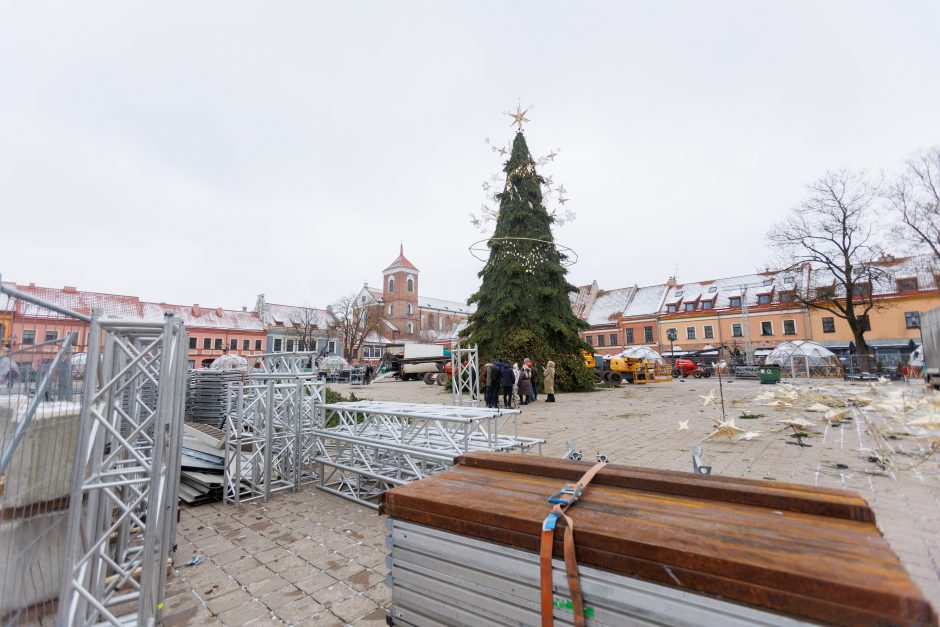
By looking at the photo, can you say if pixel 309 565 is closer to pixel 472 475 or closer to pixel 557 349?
pixel 472 475

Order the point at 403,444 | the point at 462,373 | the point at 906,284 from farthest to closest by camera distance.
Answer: the point at 906,284, the point at 462,373, the point at 403,444

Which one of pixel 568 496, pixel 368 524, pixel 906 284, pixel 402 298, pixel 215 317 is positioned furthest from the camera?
pixel 402 298

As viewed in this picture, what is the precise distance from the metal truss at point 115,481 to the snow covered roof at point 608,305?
48311 millimetres

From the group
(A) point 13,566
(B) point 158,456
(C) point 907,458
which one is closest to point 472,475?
(B) point 158,456

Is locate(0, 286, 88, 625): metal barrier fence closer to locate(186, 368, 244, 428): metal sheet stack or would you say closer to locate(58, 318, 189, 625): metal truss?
locate(58, 318, 189, 625): metal truss

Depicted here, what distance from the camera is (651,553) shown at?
1549 millimetres

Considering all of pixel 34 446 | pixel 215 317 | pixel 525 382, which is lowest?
pixel 525 382

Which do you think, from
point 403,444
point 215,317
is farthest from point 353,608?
point 215,317

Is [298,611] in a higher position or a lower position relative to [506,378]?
lower

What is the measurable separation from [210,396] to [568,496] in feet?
50.7

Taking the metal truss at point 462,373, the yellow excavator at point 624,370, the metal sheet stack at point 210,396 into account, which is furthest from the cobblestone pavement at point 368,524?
the yellow excavator at point 624,370

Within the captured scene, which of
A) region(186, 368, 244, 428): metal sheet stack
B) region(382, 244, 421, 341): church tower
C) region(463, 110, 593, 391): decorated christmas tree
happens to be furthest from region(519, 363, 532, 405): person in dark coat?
region(382, 244, 421, 341): church tower

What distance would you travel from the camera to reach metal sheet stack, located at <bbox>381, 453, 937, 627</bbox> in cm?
131

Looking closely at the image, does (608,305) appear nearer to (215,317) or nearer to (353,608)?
(215,317)
